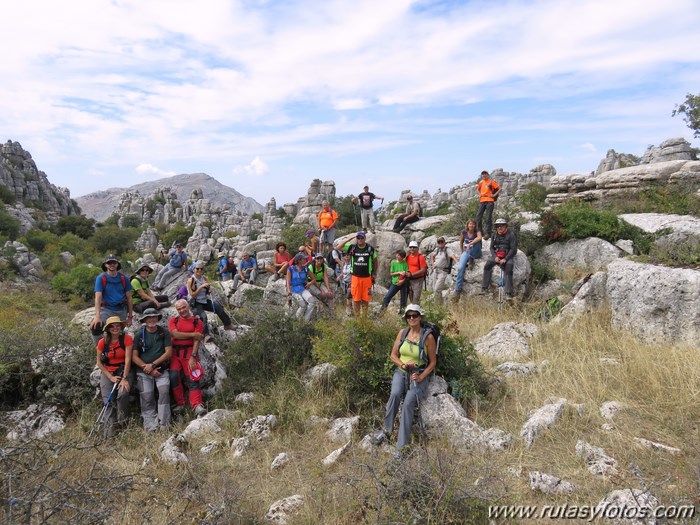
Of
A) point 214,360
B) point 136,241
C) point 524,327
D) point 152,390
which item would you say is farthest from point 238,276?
point 136,241

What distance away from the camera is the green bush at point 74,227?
53256 mm

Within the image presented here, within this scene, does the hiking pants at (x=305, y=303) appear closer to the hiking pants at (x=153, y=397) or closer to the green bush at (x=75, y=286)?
the hiking pants at (x=153, y=397)

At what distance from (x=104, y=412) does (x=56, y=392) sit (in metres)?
1.13

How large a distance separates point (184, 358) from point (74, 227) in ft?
186

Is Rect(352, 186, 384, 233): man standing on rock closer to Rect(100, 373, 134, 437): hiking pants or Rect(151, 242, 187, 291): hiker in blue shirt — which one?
Rect(151, 242, 187, 291): hiker in blue shirt

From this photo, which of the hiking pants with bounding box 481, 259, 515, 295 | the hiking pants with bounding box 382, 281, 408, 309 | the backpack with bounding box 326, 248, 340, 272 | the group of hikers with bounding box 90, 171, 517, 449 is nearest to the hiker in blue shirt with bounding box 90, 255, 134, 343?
the group of hikers with bounding box 90, 171, 517, 449

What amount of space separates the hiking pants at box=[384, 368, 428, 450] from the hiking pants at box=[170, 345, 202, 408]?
9.47ft

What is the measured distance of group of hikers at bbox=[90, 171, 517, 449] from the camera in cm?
570

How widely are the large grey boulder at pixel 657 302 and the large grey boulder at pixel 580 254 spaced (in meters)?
3.00

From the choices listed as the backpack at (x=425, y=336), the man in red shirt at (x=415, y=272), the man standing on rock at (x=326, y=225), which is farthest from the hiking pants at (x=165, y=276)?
the backpack at (x=425, y=336)

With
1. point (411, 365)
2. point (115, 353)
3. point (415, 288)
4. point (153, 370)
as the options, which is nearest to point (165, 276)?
point (115, 353)

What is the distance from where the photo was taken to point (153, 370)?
6.39 meters

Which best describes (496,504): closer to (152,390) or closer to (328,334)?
(328,334)

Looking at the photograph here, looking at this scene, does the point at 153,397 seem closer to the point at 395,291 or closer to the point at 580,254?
the point at 395,291
